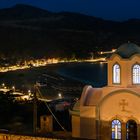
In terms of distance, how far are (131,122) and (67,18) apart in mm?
181027

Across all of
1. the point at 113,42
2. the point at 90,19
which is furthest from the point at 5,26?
the point at 90,19

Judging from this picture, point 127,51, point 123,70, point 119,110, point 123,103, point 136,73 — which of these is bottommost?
point 119,110

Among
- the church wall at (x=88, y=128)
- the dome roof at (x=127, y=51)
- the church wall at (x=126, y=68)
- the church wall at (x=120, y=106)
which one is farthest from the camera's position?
the church wall at (x=88, y=128)

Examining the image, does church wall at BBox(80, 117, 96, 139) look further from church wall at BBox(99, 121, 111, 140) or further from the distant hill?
the distant hill

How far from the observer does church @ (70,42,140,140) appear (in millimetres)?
16672

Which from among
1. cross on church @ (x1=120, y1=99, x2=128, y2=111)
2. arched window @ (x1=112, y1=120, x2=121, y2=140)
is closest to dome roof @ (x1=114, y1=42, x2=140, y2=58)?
cross on church @ (x1=120, y1=99, x2=128, y2=111)

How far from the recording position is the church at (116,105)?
16.7 m

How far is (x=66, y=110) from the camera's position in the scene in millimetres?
30141

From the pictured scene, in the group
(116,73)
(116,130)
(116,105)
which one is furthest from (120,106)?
(116,73)

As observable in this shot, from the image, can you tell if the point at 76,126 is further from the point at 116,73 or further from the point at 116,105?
the point at 116,73

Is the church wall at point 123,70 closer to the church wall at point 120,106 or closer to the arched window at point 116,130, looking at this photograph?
the church wall at point 120,106

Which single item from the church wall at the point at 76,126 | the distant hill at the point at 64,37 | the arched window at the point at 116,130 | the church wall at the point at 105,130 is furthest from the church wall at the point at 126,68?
the distant hill at the point at 64,37

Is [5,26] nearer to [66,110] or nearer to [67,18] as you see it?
[67,18]

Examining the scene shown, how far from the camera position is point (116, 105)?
661 inches
